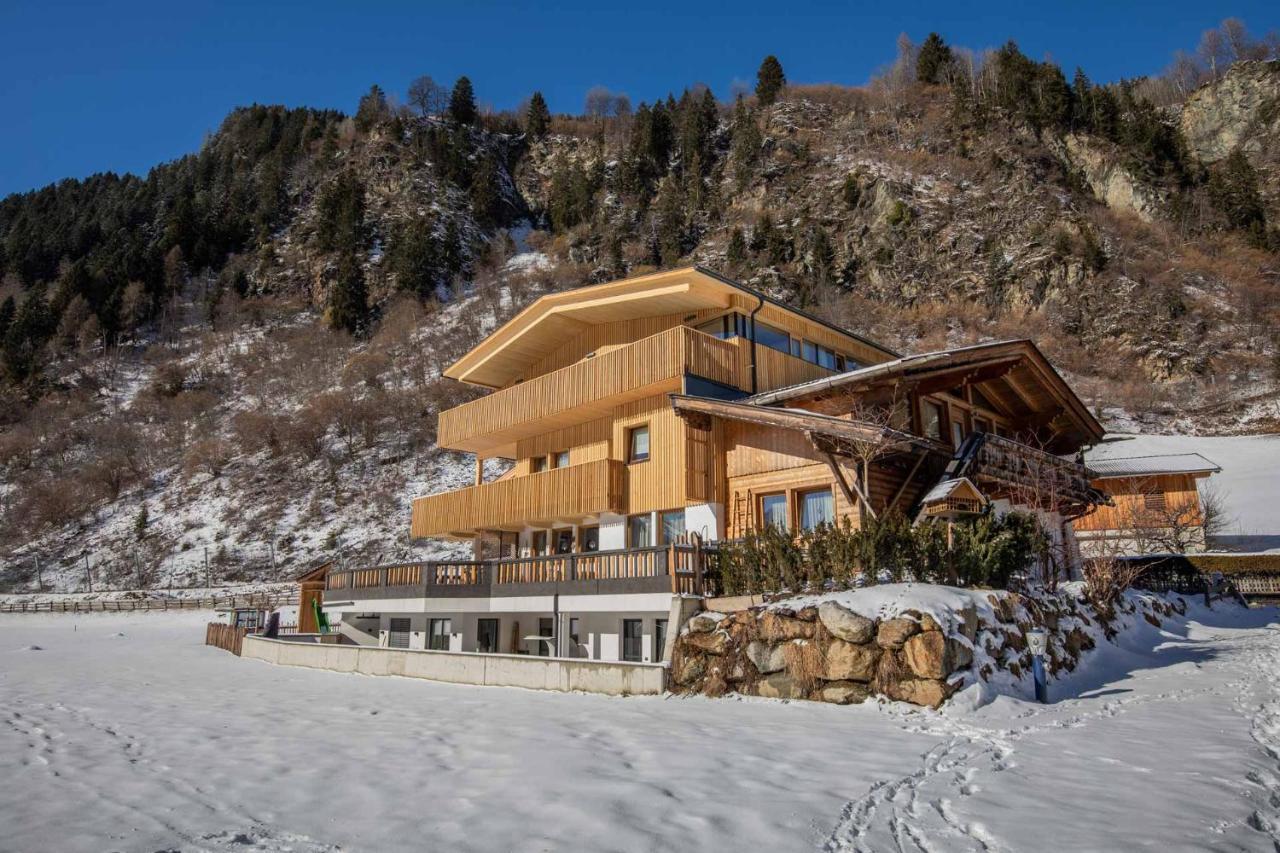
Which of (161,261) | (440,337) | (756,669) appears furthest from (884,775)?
(161,261)

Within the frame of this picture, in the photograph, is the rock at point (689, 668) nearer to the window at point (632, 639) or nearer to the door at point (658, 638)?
the door at point (658, 638)

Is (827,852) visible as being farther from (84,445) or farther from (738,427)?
(84,445)

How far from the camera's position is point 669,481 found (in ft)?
64.5

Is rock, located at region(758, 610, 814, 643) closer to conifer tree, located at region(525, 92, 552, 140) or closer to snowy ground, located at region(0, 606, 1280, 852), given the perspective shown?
snowy ground, located at region(0, 606, 1280, 852)

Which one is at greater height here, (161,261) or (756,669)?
(161,261)

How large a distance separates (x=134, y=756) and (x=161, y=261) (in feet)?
350

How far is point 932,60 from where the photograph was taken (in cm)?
9850

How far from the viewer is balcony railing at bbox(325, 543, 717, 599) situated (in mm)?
14867

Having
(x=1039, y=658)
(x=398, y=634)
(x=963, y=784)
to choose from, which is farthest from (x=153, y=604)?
(x=963, y=784)

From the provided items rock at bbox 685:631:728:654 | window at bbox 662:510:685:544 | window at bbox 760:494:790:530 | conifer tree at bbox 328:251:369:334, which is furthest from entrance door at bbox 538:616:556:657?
conifer tree at bbox 328:251:369:334

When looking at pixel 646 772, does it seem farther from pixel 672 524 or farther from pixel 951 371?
pixel 951 371

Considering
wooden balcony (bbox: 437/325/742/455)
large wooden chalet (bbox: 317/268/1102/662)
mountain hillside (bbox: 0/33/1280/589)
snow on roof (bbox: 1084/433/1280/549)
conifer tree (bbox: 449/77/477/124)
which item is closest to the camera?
large wooden chalet (bbox: 317/268/1102/662)

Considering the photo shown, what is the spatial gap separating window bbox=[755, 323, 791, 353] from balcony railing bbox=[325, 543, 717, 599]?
8972 mm

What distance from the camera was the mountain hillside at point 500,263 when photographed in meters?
58.1
